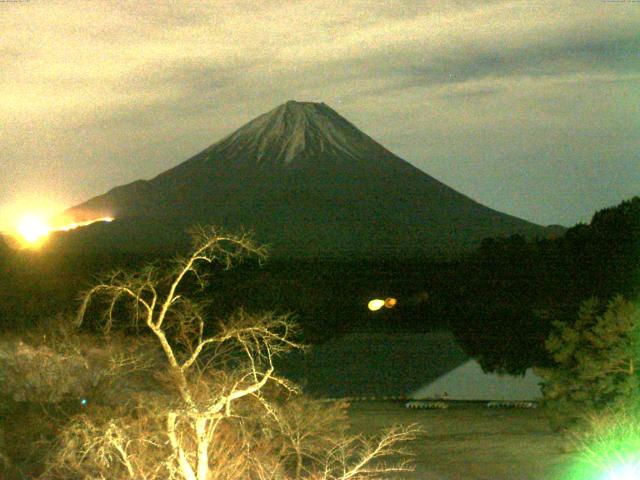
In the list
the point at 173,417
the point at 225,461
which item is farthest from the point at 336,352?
the point at 173,417

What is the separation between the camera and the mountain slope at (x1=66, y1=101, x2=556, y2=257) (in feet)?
273

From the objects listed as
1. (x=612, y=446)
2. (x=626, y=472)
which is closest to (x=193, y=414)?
(x=626, y=472)

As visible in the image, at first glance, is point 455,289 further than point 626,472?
Yes

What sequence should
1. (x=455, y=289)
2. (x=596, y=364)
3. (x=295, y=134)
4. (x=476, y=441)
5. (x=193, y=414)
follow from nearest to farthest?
(x=193, y=414)
(x=596, y=364)
(x=476, y=441)
(x=455, y=289)
(x=295, y=134)

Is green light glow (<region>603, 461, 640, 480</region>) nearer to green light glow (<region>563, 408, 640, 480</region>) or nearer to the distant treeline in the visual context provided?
green light glow (<region>563, 408, 640, 480</region>)

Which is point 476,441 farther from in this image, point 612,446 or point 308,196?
point 308,196

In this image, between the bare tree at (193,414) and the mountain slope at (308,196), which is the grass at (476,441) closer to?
the bare tree at (193,414)

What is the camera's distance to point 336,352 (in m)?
35.4

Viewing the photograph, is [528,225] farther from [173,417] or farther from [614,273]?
[173,417]

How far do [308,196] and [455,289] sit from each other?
2322 inches

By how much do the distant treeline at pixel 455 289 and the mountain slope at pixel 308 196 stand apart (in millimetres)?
32738

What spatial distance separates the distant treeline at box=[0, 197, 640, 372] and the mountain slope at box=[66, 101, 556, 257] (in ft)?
107

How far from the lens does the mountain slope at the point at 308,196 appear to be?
8312 cm

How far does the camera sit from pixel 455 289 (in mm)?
38625
